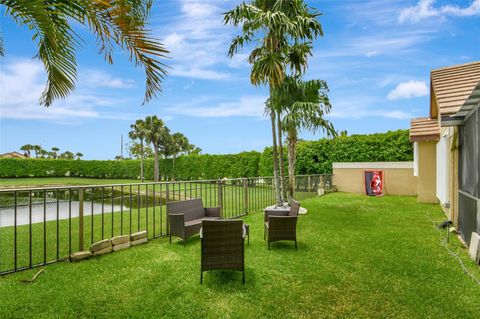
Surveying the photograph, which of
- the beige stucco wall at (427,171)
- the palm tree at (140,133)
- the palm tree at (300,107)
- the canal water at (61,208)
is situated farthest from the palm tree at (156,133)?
the beige stucco wall at (427,171)

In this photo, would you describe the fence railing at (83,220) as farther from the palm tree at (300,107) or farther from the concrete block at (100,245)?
the palm tree at (300,107)

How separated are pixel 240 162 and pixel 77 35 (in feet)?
56.8

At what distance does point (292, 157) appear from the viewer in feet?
25.3

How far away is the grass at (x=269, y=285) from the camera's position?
259cm

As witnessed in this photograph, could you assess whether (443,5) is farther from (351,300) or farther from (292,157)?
(351,300)

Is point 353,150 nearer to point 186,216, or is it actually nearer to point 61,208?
point 186,216

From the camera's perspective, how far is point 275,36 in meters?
6.75

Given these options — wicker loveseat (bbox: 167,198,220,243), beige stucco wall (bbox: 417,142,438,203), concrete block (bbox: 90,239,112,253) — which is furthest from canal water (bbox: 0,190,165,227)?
beige stucco wall (bbox: 417,142,438,203)

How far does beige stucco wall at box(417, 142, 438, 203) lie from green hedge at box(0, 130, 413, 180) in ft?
10.2

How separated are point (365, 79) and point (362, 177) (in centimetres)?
485

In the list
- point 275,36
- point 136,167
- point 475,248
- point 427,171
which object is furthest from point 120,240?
point 136,167

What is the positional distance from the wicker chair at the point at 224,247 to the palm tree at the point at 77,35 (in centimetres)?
187

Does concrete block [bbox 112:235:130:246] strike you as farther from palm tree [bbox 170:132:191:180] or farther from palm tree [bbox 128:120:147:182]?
palm tree [bbox 128:120:147:182]

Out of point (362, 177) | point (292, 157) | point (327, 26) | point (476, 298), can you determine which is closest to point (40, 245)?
point (292, 157)
